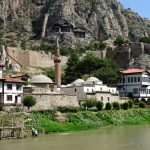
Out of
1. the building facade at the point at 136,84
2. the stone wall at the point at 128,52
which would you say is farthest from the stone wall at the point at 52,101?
the stone wall at the point at 128,52

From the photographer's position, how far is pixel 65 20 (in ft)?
454

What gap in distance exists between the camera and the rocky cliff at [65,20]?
138750mm

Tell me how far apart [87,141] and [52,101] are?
18.7m

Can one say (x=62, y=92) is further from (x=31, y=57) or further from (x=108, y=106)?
(x=31, y=57)

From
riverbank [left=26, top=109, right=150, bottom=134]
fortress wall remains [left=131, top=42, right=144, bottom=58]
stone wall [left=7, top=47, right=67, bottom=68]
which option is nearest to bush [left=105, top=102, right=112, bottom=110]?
riverbank [left=26, top=109, right=150, bottom=134]

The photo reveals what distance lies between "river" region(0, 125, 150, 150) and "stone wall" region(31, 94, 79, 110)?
9807 millimetres

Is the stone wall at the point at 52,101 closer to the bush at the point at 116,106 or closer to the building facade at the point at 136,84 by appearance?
the bush at the point at 116,106

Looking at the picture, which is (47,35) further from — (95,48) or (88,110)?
(88,110)

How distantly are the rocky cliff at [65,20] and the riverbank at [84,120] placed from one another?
74499 millimetres

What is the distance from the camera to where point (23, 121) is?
46.9 meters

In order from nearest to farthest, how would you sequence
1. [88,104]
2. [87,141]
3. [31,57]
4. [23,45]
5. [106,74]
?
[87,141] < [88,104] < [106,74] < [31,57] < [23,45]

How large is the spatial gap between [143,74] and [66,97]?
28.0 meters

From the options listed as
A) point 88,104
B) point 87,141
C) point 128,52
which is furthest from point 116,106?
point 128,52

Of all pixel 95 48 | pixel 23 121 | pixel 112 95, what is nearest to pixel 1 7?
pixel 95 48
